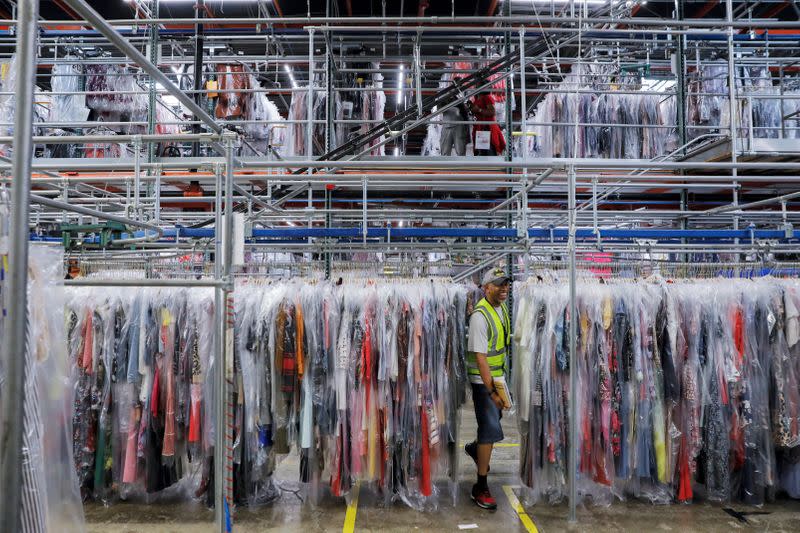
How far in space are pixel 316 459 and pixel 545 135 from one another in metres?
7.02

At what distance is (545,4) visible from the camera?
9.26m

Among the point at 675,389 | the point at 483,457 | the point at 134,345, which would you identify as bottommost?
the point at 483,457

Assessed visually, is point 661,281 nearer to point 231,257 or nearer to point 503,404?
point 503,404

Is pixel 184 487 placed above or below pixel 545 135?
below

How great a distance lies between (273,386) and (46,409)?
8.25ft

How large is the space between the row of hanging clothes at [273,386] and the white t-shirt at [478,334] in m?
0.17

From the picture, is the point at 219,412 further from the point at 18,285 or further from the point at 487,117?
the point at 487,117

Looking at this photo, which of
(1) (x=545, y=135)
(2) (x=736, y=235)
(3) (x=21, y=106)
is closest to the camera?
(3) (x=21, y=106)

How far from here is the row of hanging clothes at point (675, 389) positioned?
419 cm

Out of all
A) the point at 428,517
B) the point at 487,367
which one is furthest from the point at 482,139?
the point at 428,517

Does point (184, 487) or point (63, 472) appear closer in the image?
point (63, 472)

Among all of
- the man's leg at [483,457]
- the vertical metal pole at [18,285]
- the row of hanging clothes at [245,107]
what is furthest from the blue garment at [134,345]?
the row of hanging clothes at [245,107]

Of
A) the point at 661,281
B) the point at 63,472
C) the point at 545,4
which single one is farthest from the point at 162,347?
the point at 545,4

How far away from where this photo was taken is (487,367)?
13.5 feet
